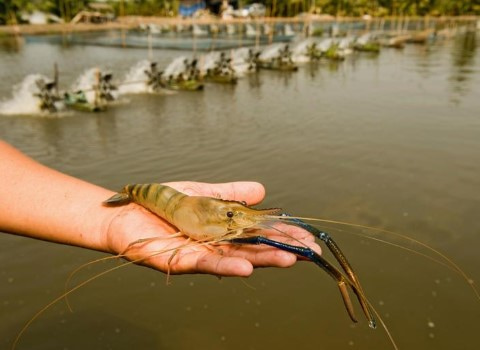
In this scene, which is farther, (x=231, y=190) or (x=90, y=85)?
(x=90, y=85)

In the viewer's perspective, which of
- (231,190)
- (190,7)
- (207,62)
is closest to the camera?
(231,190)

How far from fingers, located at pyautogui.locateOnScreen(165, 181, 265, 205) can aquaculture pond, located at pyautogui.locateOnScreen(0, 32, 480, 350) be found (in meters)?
1.64

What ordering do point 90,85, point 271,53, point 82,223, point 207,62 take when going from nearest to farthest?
point 82,223
point 90,85
point 207,62
point 271,53

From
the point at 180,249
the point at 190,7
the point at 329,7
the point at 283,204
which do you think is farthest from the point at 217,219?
the point at 329,7

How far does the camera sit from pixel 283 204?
887 centimetres

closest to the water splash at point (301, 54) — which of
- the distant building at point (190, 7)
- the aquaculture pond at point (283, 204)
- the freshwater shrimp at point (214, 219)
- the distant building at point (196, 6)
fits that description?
the aquaculture pond at point (283, 204)

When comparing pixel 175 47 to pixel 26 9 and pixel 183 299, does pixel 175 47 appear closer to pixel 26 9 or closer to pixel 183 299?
pixel 26 9

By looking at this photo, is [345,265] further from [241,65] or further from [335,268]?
[241,65]

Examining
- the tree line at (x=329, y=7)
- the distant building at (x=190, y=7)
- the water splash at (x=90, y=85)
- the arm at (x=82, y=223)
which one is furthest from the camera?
the distant building at (x=190, y=7)

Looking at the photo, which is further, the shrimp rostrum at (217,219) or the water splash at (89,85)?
the water splash at (89,85)

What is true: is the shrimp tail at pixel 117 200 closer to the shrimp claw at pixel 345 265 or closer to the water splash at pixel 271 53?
the shrimp claw at pixel 345 265

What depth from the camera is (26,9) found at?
6531cm

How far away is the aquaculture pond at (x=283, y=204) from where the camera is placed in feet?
18.5

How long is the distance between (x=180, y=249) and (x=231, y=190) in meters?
1.13
